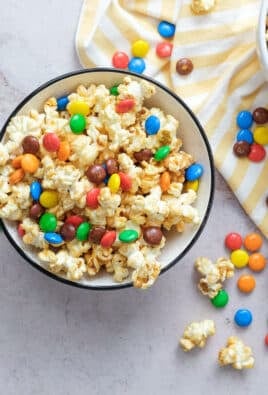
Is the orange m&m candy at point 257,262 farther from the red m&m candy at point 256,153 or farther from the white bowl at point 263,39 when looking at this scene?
the white bowl at point 263,39

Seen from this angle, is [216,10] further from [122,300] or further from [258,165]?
[122,300]

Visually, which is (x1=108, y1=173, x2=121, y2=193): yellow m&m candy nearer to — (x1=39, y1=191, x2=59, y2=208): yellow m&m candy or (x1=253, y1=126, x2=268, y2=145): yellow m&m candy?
(x1=39, y1=191, x2=59, y2=208): yellow m&m candy

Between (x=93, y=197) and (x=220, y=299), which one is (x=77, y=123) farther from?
(x=220, y=299)

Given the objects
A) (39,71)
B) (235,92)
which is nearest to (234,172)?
(235,92)

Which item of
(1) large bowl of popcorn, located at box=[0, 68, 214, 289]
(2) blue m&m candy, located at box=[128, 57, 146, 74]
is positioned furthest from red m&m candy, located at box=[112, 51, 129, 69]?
(1) large bowl of popcorn, located at box=[0, 68, 214, 289]

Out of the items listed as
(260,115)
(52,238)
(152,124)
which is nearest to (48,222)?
(52,238)

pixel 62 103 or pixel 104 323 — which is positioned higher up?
pixel 62 103
